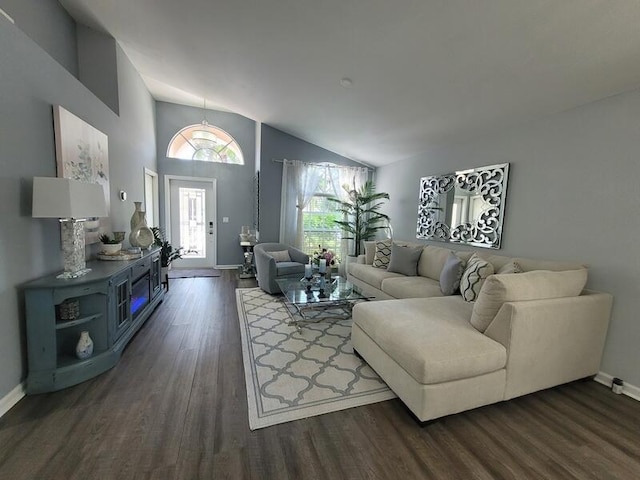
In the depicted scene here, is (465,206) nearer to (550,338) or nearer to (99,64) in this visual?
(550,338)

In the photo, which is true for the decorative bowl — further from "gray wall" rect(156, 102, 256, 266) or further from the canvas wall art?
"gray wall" rect(156, 102, 256, 266)

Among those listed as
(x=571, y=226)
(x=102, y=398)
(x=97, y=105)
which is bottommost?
(x=102, y=398)

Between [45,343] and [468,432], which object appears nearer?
[468,432]

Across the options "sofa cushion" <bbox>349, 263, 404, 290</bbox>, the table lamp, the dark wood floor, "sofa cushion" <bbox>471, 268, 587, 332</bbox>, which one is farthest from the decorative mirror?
the table lamp

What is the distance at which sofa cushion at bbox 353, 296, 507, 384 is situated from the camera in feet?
5.39

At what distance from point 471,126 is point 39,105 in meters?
4.11

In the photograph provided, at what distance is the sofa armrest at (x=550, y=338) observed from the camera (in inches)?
71.6

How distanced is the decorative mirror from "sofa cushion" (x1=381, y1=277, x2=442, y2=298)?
2.55 feet

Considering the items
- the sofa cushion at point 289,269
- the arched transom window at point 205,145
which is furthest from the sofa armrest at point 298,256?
the arched transom window at point 205,145

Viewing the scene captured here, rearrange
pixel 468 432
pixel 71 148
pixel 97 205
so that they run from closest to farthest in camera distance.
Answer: pixel 468 432 < pixel 97 205 < pixel 71 148

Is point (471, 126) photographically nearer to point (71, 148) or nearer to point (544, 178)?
point (544, 178)

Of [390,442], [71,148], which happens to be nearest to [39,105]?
[71,148]

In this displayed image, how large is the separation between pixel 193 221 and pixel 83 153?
135 inches

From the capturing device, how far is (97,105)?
2984 mm
